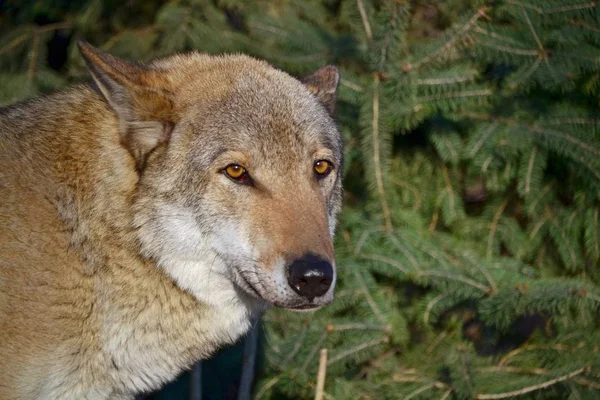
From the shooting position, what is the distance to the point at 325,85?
12.7ft

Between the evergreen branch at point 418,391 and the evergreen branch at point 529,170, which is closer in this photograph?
the evergreen branch at point 418,391

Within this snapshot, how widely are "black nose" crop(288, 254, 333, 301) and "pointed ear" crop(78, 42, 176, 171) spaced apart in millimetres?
834

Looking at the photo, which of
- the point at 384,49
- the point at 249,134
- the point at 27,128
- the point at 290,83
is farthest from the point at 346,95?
the point at 27,128

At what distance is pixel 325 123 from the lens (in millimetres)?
3535

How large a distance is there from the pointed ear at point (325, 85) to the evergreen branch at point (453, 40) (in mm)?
750

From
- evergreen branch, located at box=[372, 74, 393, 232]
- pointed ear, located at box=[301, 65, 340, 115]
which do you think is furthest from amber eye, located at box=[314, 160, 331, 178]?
evergreen branch, located at box=[372, 74, 393, 232]

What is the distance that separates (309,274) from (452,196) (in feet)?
8.78

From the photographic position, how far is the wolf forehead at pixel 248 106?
3.25m

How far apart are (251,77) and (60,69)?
3.60 m

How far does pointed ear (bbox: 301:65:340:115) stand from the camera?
380cm

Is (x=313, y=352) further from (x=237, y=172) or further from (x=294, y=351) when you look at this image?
(x=237, y=172)

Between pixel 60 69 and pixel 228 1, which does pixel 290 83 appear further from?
pixel 60 69

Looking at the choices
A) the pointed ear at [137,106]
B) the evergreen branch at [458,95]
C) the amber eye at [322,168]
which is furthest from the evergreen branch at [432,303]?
the pointed ear at [137,106]

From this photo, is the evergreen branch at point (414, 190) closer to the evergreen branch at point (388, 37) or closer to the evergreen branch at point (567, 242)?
the evergreen branch at point (567, 242)
